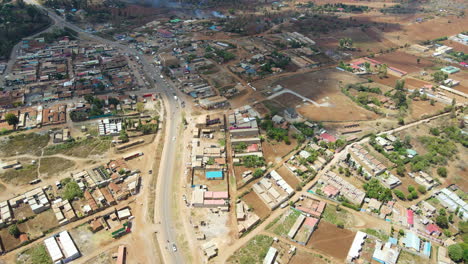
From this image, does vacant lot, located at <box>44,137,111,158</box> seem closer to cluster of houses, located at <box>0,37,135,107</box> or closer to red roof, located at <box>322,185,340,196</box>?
cluster of houses, located at <box>0,37,135,107</box>

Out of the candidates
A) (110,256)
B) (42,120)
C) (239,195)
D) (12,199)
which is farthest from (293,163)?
(42,120)

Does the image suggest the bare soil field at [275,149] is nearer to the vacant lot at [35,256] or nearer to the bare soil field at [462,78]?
the vacant lot at [35,256]

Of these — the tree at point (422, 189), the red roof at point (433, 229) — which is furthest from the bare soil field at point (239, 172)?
the tree at point (422, 189)

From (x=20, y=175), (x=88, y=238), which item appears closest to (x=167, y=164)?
(x=88, y=238)

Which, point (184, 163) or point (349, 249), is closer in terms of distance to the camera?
point (349, 249)

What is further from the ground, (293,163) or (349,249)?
(293,163)

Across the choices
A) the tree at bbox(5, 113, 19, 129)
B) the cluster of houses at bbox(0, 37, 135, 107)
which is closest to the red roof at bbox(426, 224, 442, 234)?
the cluster of houses at bbox(0, 37, 135, 107)

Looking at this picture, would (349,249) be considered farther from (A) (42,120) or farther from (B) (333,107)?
(A) (42,120)
